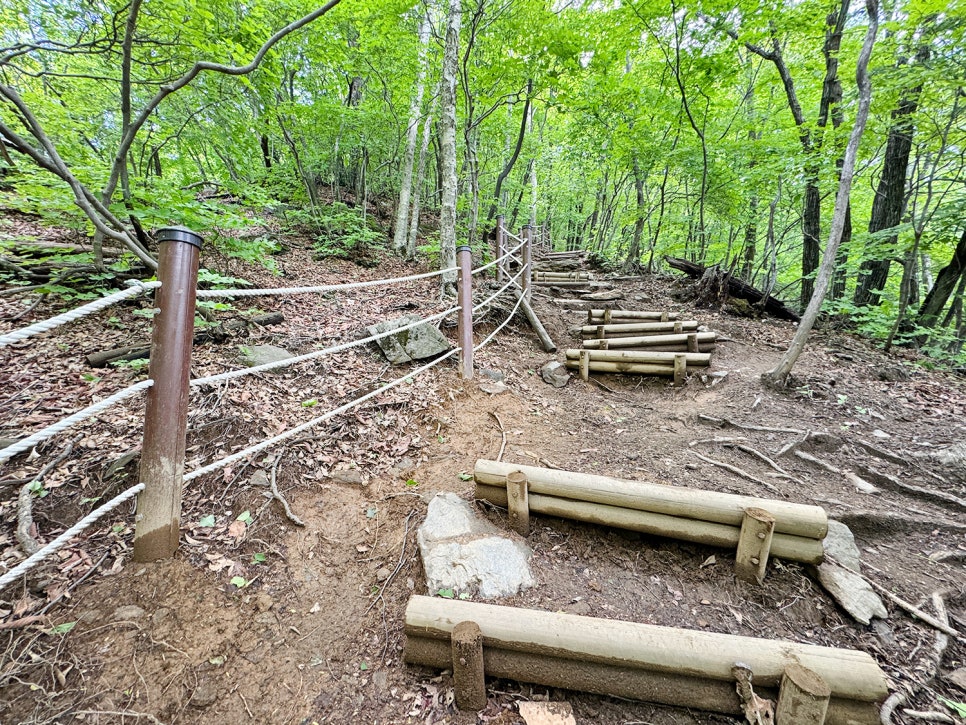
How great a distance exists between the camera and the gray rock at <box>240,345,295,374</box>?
355 cm

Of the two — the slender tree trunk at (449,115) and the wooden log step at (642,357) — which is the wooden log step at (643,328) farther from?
the slender tree trunk at (449,115)

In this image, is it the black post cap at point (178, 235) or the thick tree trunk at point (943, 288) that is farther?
the thick tree trunk at point (943, 288)

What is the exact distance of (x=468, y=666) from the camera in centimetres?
144

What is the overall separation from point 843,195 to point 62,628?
6.83 metres

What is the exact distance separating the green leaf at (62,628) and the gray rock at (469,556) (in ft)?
4.71

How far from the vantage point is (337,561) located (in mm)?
2143

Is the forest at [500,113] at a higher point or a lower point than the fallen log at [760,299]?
higher

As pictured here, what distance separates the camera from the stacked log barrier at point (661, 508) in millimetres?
1963

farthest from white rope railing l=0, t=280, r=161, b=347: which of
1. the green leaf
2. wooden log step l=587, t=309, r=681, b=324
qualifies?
wooden log step l=587, t=309, r=681, b=324

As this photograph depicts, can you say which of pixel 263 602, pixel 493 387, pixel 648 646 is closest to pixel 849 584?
pixel 648 646

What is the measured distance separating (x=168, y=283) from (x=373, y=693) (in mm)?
1909

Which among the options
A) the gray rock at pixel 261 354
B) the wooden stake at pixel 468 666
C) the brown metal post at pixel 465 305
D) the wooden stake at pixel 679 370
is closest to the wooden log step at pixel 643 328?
the wooden stake at pixel 679 370

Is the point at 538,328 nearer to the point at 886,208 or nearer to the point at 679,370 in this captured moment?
the point at 679,370

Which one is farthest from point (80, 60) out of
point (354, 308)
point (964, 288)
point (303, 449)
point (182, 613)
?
point (964, 288)
